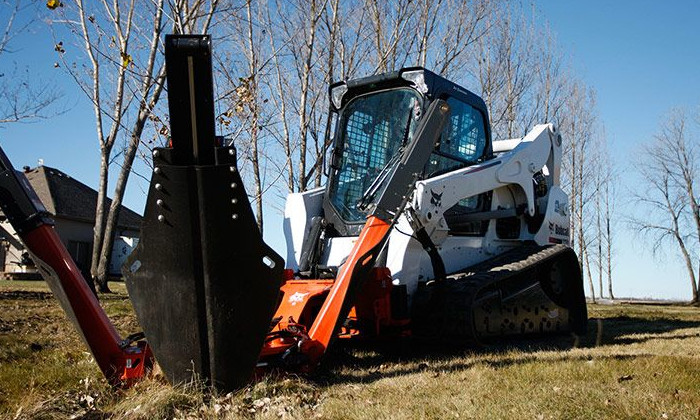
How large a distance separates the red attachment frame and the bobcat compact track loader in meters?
0.02

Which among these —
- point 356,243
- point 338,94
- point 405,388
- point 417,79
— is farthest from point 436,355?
point 338,94

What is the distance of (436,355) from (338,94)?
304 cm

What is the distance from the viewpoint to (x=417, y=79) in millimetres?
6320

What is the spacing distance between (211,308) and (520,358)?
9.16 feet

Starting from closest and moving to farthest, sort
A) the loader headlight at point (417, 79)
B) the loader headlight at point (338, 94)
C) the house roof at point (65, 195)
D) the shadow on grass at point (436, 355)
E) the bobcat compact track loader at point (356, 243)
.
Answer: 1. the bobcat compact track loader at point (356, 243)
2. the shadow on grass at point (436, 355)
3. the loader headlight at point (417, 79)
4. the loader headlight at point (338, 94)
5. the house roof at point (65, 195)

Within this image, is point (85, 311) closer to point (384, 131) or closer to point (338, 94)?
point (384, 131)

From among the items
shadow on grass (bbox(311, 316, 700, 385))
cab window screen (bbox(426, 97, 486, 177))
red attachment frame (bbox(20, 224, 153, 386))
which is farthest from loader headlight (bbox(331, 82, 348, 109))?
red attachment frame (bbox(20, 224, 153, 386))

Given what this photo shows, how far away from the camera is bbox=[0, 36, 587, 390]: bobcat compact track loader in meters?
3.33

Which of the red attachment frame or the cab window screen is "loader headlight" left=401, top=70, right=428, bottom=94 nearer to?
the cab window screen

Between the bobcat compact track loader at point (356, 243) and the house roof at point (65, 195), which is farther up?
the house roof at point (65, 195)

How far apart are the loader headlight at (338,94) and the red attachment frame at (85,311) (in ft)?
12.2

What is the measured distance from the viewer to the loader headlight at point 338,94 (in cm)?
709

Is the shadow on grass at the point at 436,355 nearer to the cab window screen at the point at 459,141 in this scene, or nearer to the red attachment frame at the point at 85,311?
the red attachment frame at the point at 85,311

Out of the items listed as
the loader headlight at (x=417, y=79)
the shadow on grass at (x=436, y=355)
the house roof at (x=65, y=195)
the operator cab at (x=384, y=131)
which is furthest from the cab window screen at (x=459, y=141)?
the house roof at (x=65, y=195)
